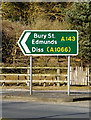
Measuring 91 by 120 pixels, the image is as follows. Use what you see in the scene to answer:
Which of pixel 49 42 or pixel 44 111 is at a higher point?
pixel 49 42

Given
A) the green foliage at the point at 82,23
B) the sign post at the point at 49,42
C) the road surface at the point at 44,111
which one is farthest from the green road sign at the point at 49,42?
the green foliage at the point at 82,23

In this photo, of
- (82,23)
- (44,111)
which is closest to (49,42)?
(44,111)

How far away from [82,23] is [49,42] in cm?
1558

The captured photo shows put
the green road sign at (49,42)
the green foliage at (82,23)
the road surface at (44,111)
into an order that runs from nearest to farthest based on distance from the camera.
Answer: the road surface at (44,111) < the green road sign at (49,42) < the green foliage at (82,23)

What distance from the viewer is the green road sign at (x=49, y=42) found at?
1822 centimetres

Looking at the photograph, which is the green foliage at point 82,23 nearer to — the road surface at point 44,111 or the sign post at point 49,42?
the sign post at point 49,42

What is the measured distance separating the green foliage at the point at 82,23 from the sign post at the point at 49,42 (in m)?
14.3

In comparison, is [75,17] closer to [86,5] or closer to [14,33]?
[86,5]

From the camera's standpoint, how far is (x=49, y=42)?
1842cm

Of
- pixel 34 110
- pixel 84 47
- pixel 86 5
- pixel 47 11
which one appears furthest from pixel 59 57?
pixel 34 110

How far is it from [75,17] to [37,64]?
5.80 meters

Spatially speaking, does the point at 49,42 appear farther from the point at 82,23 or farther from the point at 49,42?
the point at 82,23

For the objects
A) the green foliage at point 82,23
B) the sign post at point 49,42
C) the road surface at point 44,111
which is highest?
Result: the green foliage at point 82,23

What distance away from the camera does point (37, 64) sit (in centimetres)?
3131
